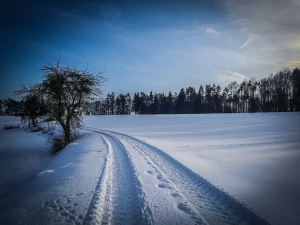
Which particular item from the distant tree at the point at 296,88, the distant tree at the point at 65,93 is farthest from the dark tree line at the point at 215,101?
the distant tree at the point at 65,93

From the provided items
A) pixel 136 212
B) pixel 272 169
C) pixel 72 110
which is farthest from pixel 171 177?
pixel 72 110

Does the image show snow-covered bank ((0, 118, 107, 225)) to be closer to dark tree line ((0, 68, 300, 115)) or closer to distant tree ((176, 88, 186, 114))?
dark tree line ((0, 68, 300, 115))

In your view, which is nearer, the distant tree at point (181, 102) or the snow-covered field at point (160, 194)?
the snow-covered field at point (160, 194)

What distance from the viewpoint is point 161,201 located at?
136 inches

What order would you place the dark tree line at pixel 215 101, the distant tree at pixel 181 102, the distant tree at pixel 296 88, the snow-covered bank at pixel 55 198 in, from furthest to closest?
1. the distant tree at pixel 181 102
2. the dark tree line at pixel 215 101
3. the distant tree at pixel 296 88
4. the snow-covered bank at pixel 55 198

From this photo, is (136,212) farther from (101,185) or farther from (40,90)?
(40,90)

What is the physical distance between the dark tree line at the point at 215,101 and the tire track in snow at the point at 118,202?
45.5 meters

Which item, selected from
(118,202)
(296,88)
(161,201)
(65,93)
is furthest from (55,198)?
(296,88)

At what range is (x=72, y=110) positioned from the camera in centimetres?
1320

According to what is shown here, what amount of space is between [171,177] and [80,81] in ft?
39.7

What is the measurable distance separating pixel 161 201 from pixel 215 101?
71919 mm

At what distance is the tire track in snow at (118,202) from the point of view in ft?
9.45

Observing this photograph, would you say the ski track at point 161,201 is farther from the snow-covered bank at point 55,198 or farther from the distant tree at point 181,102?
the distant tree at point 181,102

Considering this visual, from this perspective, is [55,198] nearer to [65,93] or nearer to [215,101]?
[65,93]
